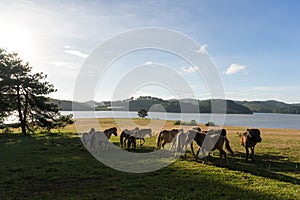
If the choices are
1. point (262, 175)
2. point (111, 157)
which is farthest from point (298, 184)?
point (111, 157)

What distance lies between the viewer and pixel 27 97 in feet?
122

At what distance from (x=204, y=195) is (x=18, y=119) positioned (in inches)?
1397

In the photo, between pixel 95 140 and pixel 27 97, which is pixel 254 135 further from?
pixel 27 97

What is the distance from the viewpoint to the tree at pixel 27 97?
1431 inches

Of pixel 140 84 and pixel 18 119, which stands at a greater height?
pixel 140 84

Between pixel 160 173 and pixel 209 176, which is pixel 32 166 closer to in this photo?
pixel 160 173

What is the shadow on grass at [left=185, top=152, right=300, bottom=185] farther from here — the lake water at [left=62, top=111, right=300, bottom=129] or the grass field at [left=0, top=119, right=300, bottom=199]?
the lake water at [left=62, top=111, right=300, bottom=129]

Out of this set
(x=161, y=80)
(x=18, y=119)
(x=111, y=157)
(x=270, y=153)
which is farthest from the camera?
(x=18, y=119)

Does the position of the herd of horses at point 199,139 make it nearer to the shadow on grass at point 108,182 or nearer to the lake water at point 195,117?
the shadow on grass at point 108,182

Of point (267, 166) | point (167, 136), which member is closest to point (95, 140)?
point (167, 136)

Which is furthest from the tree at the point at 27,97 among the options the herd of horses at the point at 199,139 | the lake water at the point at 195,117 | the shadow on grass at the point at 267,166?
the shadow on grass at the point at 267,166

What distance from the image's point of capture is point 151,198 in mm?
8906

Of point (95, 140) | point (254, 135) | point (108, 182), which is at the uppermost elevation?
point (254, 135)

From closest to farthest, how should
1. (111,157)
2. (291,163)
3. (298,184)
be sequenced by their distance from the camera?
(298,184) → (291,163) → (111,157)
